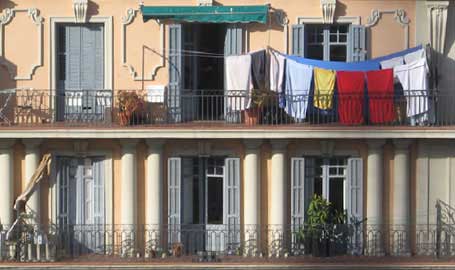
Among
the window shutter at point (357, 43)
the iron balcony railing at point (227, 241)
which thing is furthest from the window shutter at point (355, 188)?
the window shutter at point (357, 43)

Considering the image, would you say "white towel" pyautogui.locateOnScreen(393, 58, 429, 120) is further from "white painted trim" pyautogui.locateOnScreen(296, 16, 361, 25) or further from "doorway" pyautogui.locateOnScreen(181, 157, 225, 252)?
"doorway" pyautogui.locateOnScreen(181, 157, 225, 252)

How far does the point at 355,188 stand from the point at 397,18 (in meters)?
4.20

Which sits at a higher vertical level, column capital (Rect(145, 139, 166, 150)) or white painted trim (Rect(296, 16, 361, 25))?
white painted trim (Rect(296, 16, 361, 25))

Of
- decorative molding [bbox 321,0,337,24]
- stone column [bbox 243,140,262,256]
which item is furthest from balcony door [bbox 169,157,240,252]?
decorative molding [bbox 321,0,337,24]

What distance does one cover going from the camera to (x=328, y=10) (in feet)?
81.1

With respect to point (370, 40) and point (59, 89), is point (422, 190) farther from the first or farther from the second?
point (59, 89)

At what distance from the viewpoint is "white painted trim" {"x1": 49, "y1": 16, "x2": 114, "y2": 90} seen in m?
25.0

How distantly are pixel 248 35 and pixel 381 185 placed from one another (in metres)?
4.81

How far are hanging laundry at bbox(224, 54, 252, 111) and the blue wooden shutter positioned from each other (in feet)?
4.10

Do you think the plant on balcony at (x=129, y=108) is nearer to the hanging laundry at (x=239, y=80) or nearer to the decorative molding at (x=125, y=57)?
the decorative molding at (x=125, y=57)

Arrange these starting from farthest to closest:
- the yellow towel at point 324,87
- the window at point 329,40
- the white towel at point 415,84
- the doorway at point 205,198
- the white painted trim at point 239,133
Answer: the window at point 329,40, the doorway at point 205,198, the yellow towel at point 324,87, the white towel at point 415,84, the white painted trim at point 239,133

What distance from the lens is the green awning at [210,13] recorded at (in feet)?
80.5

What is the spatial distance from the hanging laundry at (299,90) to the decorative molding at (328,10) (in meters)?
1.33

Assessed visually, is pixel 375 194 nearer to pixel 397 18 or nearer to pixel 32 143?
pixel 397 18
